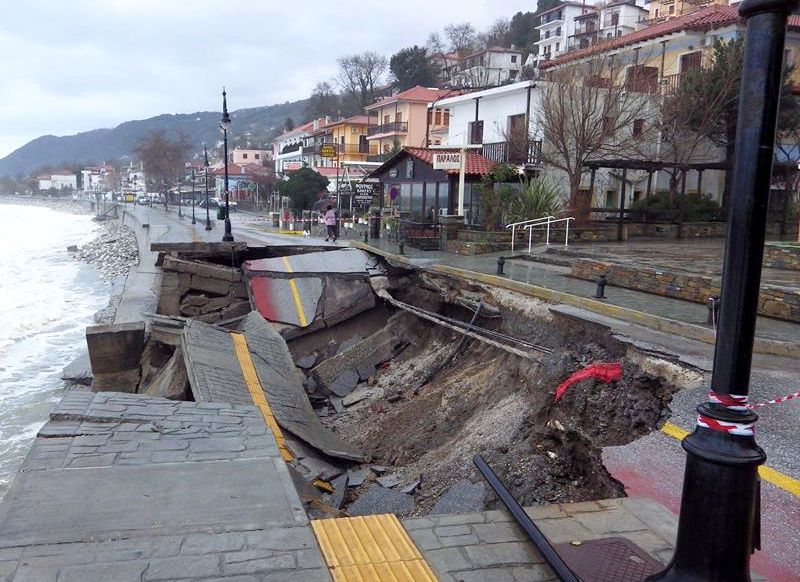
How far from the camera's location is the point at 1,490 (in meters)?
8.73

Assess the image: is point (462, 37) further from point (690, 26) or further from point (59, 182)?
point (59, 182)

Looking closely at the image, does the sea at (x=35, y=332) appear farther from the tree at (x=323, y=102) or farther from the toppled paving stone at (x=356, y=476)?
the tree at (x=323, y=102)

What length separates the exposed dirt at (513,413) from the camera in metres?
6.01

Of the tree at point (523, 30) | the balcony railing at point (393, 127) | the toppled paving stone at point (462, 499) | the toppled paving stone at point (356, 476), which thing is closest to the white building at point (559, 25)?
the tree at point (523, 30)

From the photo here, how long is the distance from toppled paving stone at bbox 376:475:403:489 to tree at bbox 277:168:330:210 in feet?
109

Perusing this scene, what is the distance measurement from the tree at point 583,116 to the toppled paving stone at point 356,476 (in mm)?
14574

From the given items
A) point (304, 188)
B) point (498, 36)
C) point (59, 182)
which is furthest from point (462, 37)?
point (59, 182)

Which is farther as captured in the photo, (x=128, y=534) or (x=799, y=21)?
(x=799, y=21)

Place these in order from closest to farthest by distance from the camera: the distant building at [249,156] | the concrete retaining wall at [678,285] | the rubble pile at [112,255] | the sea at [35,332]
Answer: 1. the concrete retaining wall at [678,285]
2. the sea at [35,332]
3. the rubble pile at [112,255]
4. the distant building at [249,156]

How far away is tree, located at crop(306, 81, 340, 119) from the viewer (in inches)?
3575

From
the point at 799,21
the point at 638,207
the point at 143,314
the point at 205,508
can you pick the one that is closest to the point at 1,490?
the point at 143,314

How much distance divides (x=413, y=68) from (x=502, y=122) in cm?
4496

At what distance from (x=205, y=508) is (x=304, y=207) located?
37674 millimetres

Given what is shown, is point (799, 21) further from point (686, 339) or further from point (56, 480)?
point (56, 480)
